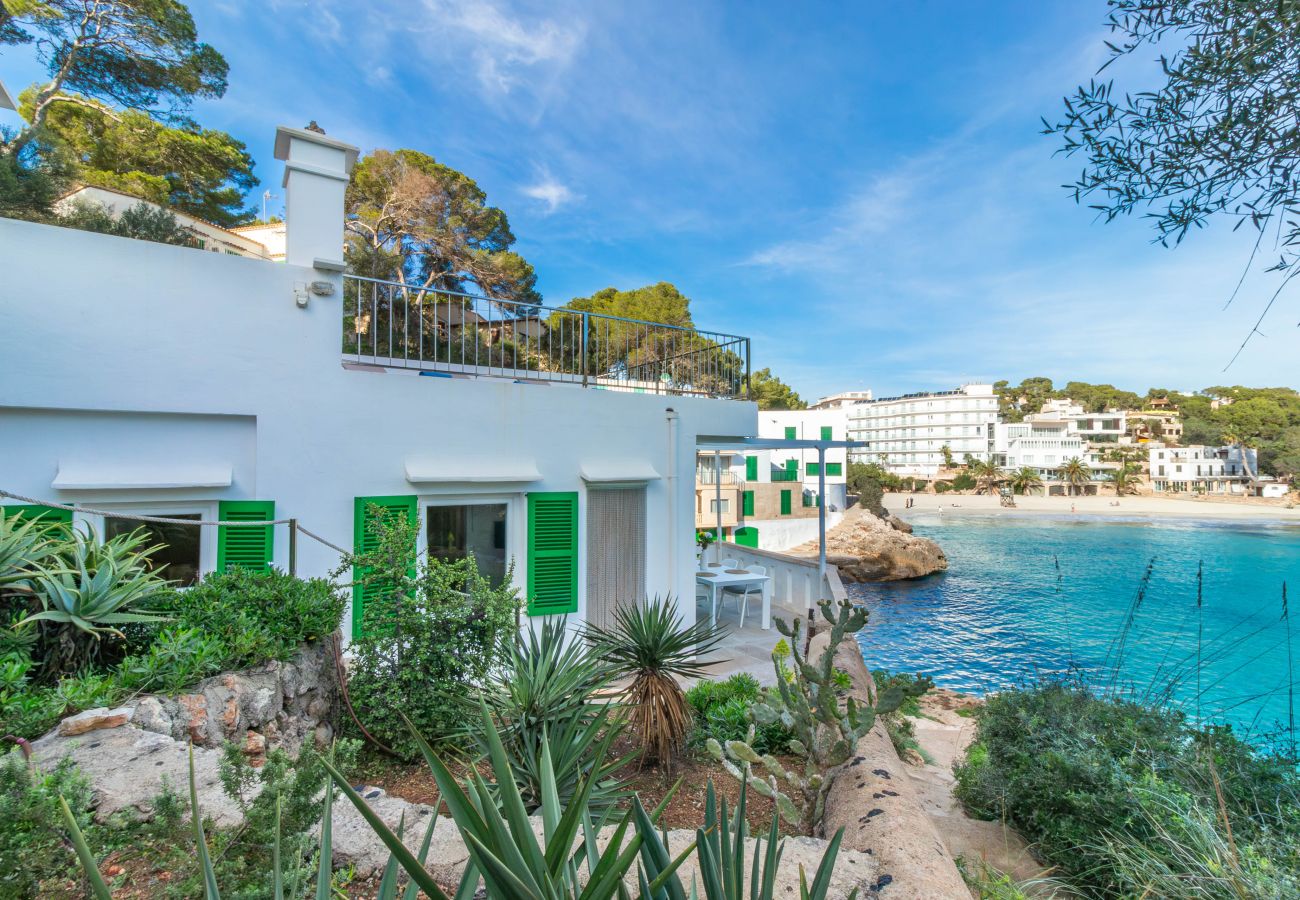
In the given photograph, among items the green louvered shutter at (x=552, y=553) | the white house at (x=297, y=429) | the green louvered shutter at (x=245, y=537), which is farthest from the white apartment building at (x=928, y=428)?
the green louvered shutter at (x=245, y=537)

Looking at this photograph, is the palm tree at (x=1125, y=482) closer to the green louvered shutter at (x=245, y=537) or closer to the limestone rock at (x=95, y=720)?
the green louvered shutter at (x=245, y=537)

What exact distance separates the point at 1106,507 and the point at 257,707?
72.8 meters

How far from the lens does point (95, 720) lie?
2.39 meters

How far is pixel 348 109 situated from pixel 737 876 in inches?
590

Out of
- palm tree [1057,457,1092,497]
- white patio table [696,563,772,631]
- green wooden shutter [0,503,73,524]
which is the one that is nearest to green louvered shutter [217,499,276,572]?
green wooden shutter [0,503,73,524]

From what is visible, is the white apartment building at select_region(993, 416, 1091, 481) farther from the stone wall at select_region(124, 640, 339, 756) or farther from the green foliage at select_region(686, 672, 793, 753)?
the stone wall at select_region(124, 640, 339, 756)

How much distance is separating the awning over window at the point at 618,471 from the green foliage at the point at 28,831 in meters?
4.93

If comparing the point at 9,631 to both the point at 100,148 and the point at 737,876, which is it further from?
the point at 100,148

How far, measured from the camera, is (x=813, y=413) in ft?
124

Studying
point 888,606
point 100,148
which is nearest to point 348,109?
point 100,148

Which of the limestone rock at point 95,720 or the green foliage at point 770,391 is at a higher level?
the green foliage at point 770,391

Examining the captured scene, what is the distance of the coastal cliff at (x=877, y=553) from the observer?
1056 inches

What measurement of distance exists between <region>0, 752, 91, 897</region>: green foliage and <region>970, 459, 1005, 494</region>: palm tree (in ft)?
264

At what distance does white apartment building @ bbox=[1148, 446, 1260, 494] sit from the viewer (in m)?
67.9
